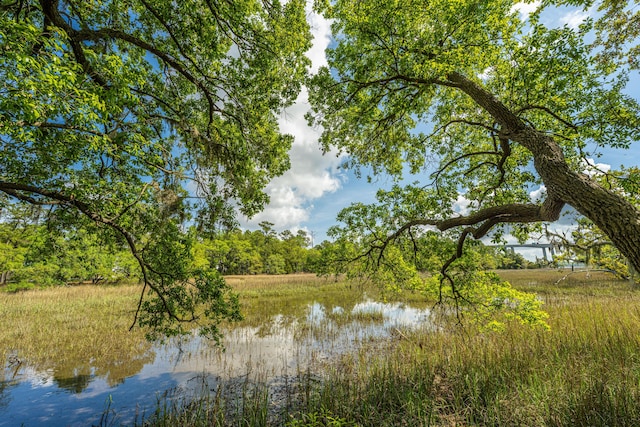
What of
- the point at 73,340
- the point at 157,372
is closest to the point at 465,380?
the point at 157,372

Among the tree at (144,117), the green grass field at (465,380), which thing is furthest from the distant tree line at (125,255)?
the green grass field at (465,380)

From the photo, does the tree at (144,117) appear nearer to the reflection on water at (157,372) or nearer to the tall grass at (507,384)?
the reflection on water at (157,372)

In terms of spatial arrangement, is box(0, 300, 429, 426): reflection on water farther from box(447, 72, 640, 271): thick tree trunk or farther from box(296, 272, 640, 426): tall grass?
box(447, 72, 640, 271): thick tree trunk

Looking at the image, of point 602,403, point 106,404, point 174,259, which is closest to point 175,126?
point 174,259

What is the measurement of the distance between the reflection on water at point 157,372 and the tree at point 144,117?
215cm

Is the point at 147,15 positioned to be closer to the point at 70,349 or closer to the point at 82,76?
the point at 82,76

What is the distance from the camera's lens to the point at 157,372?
718cm

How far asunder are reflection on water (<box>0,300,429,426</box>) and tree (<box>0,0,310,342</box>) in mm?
2149

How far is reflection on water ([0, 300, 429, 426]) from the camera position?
5422mm

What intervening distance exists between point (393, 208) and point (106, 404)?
7.89 m

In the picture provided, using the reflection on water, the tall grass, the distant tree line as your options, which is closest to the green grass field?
the tall grass

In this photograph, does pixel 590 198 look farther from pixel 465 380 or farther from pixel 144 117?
pixel 144 117

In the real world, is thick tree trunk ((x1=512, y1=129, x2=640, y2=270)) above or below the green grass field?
above

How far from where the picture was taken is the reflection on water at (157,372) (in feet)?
17.8
